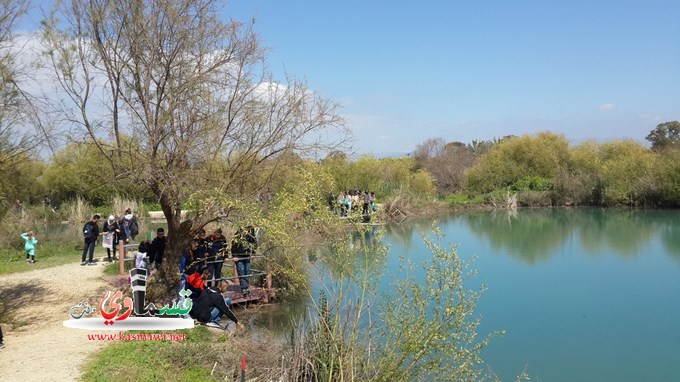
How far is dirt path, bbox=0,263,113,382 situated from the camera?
21.4 feet

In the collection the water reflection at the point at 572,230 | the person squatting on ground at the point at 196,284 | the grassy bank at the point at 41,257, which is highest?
the person squatting on ground at the point at 196,284

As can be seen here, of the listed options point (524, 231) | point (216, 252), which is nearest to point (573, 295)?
point (216, 252)

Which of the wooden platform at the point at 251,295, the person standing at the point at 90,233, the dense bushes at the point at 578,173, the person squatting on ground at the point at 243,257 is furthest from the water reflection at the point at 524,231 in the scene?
the person standing at the point at 90,233

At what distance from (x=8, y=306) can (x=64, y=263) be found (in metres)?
4.23

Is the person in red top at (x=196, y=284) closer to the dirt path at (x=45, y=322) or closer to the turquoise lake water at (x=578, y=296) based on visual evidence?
the dirt path at (x=45, y=322)

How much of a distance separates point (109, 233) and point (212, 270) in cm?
444

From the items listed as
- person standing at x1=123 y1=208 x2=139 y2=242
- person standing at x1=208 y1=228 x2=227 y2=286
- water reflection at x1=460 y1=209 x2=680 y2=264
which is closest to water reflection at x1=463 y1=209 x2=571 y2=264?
water reflection at x1=460 y1=209 x2=680 y2=264

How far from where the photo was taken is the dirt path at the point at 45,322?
653 cm

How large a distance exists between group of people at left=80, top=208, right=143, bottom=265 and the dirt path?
503 millimetres

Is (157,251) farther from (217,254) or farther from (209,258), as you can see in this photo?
(217,254)

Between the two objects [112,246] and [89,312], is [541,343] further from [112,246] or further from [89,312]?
[112,246]

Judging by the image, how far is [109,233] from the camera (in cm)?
1367

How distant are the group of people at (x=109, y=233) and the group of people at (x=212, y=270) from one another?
310cm

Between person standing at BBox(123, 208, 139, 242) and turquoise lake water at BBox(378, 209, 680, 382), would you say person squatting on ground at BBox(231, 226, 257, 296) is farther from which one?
person standing at BBox(123, 208, 139, 242)
